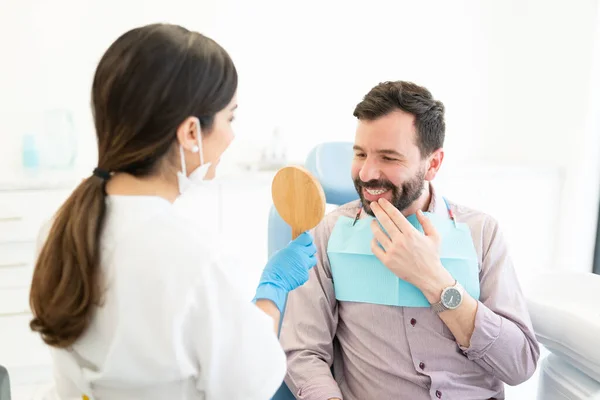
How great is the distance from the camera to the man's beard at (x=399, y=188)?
1348 mm

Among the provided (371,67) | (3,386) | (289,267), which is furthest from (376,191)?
(371,67)

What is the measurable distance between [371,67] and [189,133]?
7.73ft

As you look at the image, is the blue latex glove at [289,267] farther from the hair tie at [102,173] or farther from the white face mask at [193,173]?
the hair tie at [102,173]

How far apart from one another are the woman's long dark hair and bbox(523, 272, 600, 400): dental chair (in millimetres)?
928

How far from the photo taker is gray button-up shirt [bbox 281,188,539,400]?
126 cm

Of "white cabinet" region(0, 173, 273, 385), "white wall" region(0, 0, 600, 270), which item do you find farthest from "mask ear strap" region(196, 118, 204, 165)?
"white wall" region(0, 0, 600, 270)

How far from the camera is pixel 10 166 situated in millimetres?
2643

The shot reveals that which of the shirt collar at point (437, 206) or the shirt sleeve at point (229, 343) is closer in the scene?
the shirt sleeve at point (229, 343)

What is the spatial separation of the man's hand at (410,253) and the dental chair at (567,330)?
0.90ft

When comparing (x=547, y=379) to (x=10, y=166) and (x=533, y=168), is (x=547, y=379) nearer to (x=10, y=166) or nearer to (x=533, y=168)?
(x=533, y=168)

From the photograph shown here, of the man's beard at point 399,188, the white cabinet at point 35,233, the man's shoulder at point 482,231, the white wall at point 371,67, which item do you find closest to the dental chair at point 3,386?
the man's beard at point 399,188

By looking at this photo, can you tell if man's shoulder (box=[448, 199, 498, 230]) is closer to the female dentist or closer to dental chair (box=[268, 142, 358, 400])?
dental chair (box=[268, 142, 358, 400])

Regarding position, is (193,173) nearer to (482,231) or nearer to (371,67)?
(482,231)

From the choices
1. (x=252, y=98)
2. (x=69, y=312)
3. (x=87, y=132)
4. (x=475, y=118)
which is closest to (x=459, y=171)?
(x=475, y=118)
